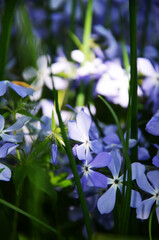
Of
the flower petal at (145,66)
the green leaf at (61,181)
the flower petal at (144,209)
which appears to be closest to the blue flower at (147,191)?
the flower petal at (144,209)

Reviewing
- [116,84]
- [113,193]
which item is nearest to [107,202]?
[113,193]

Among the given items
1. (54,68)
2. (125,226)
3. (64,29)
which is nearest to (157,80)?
(54,68)

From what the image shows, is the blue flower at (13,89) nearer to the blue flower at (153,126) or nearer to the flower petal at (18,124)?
the flower petal at (18,124)

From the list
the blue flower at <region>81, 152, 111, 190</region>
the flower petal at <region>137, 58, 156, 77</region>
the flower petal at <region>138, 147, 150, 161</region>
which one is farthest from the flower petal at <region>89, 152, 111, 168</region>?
the flower petal at <region>137, 58, 156, 77</region>

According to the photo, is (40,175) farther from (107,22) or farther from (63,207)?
(107,22)

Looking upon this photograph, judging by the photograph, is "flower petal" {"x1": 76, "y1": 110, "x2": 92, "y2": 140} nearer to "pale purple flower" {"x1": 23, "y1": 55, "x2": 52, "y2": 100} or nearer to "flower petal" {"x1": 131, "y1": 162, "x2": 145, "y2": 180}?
"flower petal" {"x1": 131, "y1": 162, "x2": 145, "y2": 180}

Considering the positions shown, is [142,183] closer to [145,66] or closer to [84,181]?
[84,181]
